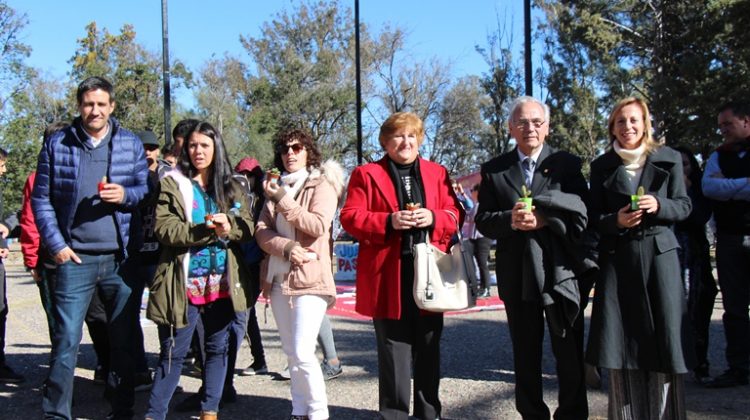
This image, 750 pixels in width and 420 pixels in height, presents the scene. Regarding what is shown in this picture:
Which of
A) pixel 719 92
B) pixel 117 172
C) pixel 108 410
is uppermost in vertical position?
pixel 719 92

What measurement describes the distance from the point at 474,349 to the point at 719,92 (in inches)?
550

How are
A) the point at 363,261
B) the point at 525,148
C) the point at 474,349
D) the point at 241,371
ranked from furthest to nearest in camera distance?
the point at 474,349 → the point at 241,371 → the point at 363,261 → the point at 525,148

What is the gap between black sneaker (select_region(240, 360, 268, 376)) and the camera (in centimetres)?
532

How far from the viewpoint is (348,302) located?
9680mm

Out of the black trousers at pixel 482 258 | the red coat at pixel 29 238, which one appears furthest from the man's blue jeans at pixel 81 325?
the black trousers at pixel 482 258

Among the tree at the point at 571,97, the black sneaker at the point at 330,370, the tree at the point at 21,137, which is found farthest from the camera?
the tree at the point at 571,97

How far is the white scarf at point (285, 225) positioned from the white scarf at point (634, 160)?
75.0 inches

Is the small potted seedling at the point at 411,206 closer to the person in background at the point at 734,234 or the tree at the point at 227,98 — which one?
the person in background at the point at 734,234

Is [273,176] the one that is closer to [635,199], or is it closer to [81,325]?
[81,325]

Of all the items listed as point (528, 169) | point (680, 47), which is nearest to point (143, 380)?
point (528, 169)

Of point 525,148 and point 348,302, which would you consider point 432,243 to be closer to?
point 525,148

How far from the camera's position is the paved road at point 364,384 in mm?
4277

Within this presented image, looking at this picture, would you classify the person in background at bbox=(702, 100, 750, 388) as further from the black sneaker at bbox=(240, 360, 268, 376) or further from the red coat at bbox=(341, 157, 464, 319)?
the black sneaker at bbox=(240, 360, 268, 376)

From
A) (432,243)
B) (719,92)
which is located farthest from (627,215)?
(719,92)
